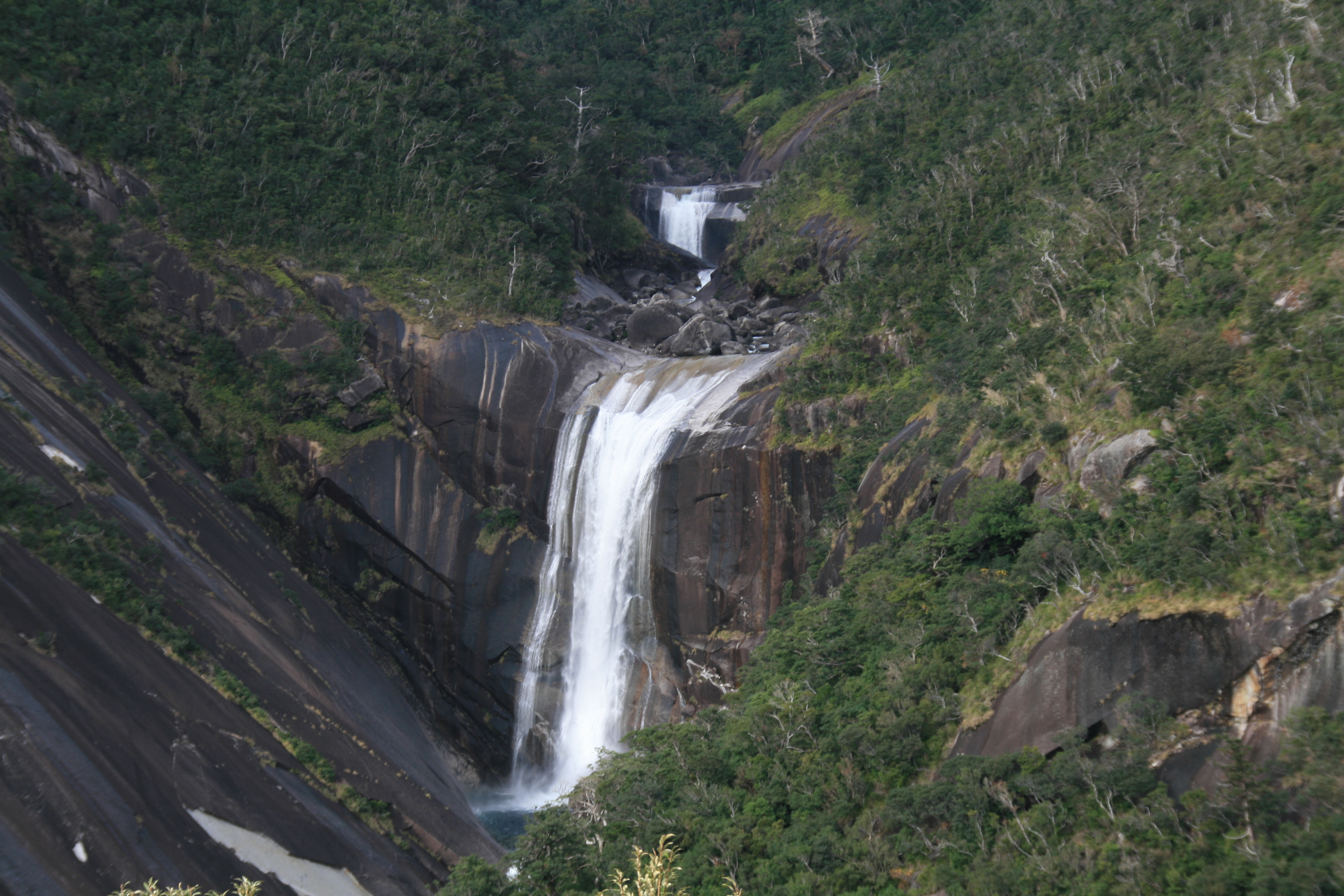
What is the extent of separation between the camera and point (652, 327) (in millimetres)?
35531

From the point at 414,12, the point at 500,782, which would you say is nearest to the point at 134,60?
the point at 414,12

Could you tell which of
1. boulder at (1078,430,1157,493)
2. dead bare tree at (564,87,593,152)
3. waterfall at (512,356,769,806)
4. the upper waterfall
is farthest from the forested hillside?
dead bare tree at (564,87,593,152)

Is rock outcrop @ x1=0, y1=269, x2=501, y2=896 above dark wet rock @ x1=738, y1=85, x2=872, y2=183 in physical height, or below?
below

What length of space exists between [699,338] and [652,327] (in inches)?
98.6

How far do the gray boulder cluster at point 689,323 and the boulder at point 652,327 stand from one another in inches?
0.8

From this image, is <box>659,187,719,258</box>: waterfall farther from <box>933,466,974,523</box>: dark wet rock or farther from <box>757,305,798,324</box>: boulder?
<box>933,466,974,523</box>: dark wet rock

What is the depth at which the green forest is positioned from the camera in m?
12.1

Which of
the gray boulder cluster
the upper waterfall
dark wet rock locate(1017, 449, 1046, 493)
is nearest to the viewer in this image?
dark wet rock locate(1017, 449, 1046, 493)

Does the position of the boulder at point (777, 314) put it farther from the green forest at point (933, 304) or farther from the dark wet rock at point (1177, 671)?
the dark wet rock at point (1177, 671)

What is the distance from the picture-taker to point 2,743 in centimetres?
1402

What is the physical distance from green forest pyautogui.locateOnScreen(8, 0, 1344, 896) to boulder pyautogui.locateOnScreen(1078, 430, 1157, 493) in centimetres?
33

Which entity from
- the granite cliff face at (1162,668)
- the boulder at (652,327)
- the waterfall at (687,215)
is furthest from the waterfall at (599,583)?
the waterfall at (687,215)

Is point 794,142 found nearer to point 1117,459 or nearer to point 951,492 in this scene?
point 951,492

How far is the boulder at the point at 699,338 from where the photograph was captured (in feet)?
111
